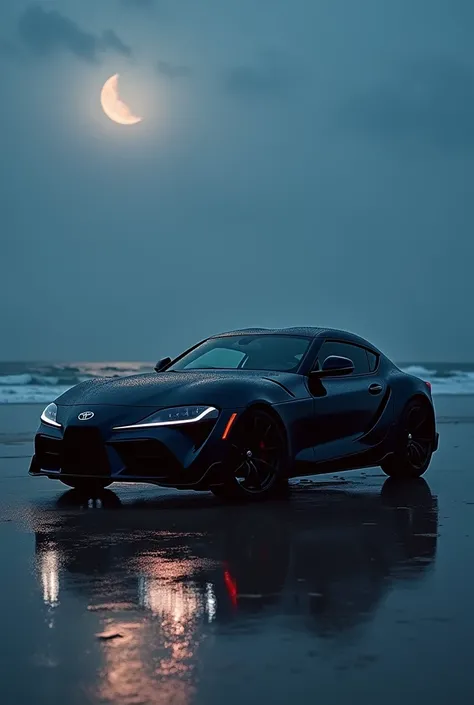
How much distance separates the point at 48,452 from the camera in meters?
9.98

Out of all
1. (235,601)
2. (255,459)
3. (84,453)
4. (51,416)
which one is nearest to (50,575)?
(235,601)

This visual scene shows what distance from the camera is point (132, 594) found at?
571cm

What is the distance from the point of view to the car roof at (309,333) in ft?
37.1

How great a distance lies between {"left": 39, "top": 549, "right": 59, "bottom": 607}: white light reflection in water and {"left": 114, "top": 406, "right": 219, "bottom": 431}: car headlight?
2.41 m

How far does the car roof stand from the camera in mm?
11305

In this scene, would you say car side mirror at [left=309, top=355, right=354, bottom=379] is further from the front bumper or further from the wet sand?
the front bumper

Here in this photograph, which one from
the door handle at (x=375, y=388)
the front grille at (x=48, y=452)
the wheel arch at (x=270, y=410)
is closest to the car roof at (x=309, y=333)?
the door handle at (x=375, y=388)

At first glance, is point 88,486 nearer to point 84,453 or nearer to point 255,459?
point 84,453

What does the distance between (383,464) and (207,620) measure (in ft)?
22.5

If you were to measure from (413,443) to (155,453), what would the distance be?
3.54 meters

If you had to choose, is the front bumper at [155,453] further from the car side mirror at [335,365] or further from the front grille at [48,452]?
the car side mirror at [335,365]

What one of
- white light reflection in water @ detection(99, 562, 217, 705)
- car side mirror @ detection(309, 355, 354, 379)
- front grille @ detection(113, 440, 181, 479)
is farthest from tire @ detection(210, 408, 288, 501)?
white light reflection in water @ detection(99, 562, 217, 705)

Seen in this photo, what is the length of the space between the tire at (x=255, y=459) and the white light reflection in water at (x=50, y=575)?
275 centimetres

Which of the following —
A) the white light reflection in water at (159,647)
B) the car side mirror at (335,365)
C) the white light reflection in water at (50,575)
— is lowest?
the white light reflection in water at (159,647)
